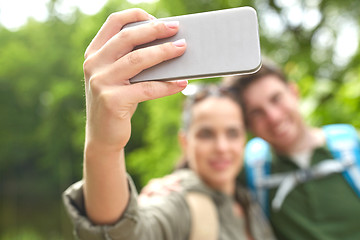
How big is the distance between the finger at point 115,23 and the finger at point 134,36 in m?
0.05

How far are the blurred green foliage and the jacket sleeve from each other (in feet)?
16.5

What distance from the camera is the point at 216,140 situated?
1.45 m

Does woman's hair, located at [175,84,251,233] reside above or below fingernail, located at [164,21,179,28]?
below

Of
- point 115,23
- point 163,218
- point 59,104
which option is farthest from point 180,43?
point 59,104

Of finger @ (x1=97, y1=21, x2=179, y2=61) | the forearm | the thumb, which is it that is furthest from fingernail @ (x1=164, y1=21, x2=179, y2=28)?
the forearm

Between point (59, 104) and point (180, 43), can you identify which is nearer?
point (180, 43)

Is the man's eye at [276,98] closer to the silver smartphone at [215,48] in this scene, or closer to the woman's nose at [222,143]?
the woman's nose at [222,143]

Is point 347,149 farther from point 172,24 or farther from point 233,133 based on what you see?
point 172,24

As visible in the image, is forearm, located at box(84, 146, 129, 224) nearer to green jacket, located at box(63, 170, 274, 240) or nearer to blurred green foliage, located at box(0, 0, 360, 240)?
green jacket, located at box(63, 170, 274, 240)

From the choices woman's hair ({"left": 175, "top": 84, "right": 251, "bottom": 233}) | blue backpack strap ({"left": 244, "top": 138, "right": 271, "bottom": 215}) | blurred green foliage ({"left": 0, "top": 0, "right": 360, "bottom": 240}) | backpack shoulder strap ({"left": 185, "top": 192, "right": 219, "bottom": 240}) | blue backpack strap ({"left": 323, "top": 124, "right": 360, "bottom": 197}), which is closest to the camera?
backpack shoulder strap ({"left": 185, "top": 192, "right": 219, "bottom": 240})

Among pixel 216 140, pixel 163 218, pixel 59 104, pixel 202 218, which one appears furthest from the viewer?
pixel 59 104

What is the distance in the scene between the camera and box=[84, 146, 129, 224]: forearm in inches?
32.1

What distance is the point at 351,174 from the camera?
177 centimetres

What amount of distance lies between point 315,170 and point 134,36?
1.46 meters
